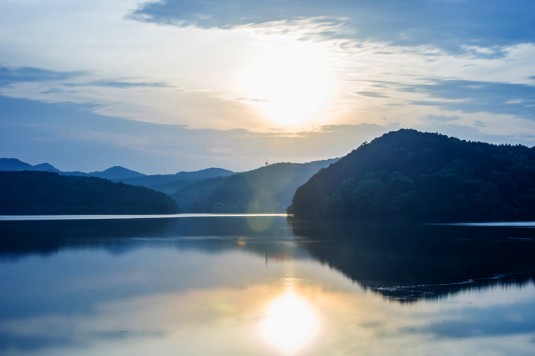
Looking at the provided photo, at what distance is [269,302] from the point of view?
35312 mm

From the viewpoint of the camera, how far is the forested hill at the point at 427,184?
144750mm

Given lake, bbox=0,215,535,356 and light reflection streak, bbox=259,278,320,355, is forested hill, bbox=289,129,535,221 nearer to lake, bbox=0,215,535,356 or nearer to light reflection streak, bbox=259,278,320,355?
lake, bbox=0,215,535,356

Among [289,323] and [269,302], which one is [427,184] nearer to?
[269,302]

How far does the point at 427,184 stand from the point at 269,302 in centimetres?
12232

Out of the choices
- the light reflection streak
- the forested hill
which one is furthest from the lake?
the forested hill

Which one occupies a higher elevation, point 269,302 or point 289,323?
point 269,302

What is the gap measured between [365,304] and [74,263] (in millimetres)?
29156

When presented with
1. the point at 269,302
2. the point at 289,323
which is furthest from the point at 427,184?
the point at 289,323

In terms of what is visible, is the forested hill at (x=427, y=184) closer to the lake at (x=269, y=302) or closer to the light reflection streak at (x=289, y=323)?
the lake at (x=269, y=302)

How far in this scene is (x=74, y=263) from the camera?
177 ft

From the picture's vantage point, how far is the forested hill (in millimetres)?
144750

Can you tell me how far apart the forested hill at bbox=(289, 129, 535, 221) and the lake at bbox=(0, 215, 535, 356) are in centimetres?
8129

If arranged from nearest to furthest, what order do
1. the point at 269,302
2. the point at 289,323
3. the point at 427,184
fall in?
the point at 289,323, the point at 269,302, the point at 427,184

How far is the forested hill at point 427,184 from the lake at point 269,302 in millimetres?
81287
